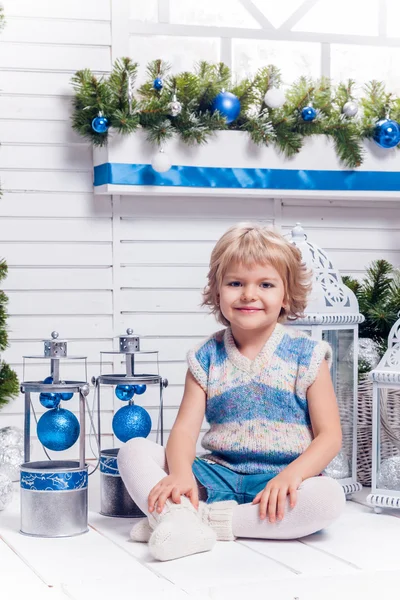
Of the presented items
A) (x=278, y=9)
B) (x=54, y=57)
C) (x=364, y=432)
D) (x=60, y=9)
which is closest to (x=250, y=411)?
(x=364, y=432)

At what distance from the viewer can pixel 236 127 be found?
3.04 metres

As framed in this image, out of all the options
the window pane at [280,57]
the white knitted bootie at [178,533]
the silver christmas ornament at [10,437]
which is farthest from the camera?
the window pane at [280,57]

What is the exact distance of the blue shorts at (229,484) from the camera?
80.6 inches

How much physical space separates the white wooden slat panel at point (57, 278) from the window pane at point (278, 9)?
110 cm

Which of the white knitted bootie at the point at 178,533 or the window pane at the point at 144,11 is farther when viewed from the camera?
the window pane at the point at 144,11

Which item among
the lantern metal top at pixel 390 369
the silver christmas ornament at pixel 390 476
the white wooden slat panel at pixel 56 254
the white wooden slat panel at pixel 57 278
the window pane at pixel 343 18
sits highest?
the window pane at pixel 343 18

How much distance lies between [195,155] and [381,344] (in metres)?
0.89

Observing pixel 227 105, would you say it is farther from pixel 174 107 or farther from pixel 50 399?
pixel 50 399

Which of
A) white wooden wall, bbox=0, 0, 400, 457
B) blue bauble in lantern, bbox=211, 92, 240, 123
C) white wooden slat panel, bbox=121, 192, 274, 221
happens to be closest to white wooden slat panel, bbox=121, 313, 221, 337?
white wooden wall, bbox=0, 0, 400, 457

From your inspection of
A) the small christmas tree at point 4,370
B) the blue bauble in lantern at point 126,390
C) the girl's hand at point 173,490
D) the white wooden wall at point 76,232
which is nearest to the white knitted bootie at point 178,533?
the girl's hand at point 173,490

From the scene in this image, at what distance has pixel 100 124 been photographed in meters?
2.86

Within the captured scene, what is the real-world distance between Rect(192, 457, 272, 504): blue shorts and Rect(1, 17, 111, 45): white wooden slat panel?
5.46ft

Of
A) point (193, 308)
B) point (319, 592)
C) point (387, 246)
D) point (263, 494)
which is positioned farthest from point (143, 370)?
point (319, 592)

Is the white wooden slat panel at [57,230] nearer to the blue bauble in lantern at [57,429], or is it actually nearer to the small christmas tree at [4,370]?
the small christmas tree at [4,370]
